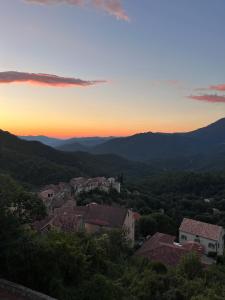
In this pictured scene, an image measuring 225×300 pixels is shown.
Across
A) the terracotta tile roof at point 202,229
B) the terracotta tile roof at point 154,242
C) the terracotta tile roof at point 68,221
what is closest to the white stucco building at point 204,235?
the terracotta tile roof at point 202,229

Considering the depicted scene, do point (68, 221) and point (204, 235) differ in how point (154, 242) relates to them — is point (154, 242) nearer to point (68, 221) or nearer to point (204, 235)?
point (68, 221)

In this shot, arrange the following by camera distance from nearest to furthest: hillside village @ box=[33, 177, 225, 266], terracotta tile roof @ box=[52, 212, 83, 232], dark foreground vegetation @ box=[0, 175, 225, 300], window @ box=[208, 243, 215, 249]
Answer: dark foreground vegetation @ box=[0, 175, 225, 300]
hillside village @ box=[33, 177, 225, 266]
terracotta tile roof @ box=[52, 212, 83, 232]
window @ box=[208, 243, 215, 249]

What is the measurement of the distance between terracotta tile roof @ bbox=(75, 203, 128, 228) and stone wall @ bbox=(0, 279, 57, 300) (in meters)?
36.4

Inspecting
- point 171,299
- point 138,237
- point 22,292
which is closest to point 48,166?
point 138,237

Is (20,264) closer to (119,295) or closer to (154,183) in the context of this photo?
(119,295)

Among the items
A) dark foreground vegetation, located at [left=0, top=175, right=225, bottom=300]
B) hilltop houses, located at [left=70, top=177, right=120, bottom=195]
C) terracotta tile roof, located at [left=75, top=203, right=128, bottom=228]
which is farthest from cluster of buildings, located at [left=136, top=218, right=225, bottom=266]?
dark foreground vegetation, located at [left=0, top=175, right=225, bottom=300]

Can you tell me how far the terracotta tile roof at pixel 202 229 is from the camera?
205 feet

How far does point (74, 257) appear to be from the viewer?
60.9 feet

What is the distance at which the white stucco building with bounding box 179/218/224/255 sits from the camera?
61.9 m

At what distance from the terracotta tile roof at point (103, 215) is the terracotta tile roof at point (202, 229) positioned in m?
15.2

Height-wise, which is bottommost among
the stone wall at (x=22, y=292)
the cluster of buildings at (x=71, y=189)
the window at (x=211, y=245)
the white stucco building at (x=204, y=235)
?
the window at (x=211, y=245)

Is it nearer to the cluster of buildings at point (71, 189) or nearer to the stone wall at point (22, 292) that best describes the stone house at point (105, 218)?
the cluster of buildings at point (71, 189)

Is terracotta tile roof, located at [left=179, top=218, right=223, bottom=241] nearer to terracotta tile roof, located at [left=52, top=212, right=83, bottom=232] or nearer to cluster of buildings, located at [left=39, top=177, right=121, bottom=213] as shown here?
terracotta tile roof, located at [left=52, top=212, right=83, bottom=232]

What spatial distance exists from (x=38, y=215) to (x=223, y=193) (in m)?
111
